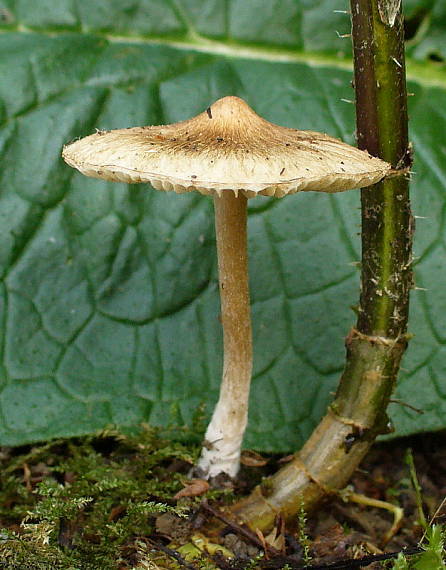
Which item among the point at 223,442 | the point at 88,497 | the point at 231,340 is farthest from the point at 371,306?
the point at 88,497

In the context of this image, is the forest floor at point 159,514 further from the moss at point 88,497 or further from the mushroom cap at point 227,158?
the mushroom cap at point 227,158

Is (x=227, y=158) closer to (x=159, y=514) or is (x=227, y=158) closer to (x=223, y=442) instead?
(x=223, y=442)

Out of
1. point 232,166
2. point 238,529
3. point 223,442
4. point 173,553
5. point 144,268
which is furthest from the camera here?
point 144,268

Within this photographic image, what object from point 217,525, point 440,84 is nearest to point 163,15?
point 440,84

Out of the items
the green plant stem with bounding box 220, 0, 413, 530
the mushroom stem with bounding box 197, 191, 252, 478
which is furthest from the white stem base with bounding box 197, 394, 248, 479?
the green plant stem with bounding box 220, 0, 413, 530

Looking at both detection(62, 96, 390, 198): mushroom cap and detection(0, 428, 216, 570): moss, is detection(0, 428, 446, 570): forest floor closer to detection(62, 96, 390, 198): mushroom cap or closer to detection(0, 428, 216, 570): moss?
detection(0, 428, 216, 570): moss

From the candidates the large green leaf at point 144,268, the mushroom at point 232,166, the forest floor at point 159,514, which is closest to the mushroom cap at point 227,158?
the mushroom at point 232,166
